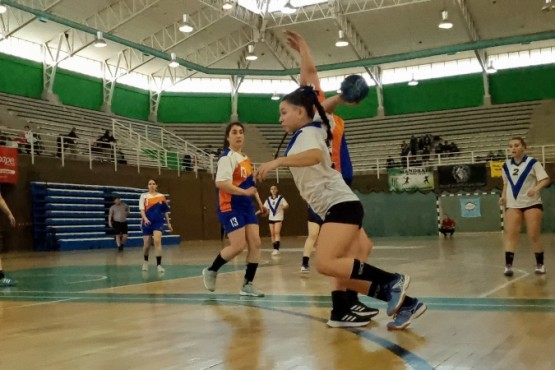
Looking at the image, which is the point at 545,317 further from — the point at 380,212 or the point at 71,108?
the point at 71,108

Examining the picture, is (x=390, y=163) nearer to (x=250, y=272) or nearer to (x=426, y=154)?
(x=426, y=154)

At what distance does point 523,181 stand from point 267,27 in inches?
1157

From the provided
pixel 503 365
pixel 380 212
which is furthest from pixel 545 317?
pixel 380 212

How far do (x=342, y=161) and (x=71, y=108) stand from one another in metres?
30.7

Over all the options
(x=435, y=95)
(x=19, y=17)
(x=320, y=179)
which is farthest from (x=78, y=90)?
(x=320, y=179)

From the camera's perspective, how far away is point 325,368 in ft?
11.4

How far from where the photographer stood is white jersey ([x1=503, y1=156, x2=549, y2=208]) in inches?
334

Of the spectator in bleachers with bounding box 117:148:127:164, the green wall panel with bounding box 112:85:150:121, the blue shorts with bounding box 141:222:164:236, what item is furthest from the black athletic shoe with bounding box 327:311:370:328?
the green wall panel with bounding box 112:85:150:121

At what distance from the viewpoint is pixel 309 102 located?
16.0 ft

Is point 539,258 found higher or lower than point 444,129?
lower

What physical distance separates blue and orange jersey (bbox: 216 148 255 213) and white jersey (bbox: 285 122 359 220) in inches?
93.3

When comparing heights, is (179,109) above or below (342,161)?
above

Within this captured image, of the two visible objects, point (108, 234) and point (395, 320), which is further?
point (108, 234)

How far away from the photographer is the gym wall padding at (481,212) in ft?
98.3
